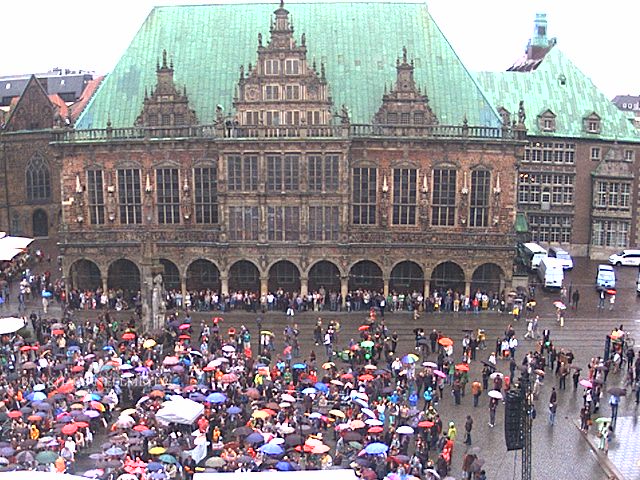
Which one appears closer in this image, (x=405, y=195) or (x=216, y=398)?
(x=216, y=398)

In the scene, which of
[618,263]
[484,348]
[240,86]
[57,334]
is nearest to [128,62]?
[240,86]

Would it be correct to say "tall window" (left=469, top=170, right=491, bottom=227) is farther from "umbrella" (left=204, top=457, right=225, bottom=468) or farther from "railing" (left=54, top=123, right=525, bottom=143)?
"umbrella" (left=204, top=457, right=225, bottom=468)

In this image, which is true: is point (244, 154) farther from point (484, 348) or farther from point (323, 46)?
point (484, 348)

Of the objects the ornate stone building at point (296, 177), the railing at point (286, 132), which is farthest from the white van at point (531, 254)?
the railing at point (286, 132)

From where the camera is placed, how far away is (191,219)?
174ft

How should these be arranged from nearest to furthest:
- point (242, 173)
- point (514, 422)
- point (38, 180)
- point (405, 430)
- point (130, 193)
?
point (514, 422) < point (405, 430) < point (242, 173) < point (130, 193) < point (38, 180)

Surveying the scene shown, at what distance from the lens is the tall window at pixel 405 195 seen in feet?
170

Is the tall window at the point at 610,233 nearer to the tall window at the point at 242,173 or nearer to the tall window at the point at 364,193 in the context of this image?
the tall window at the point at 364,193

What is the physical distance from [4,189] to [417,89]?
4138 cm

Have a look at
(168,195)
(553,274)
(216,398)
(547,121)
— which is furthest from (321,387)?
(547,121)

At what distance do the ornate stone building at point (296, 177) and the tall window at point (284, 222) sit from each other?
9cm

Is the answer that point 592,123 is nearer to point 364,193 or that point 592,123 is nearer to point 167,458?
point 364,193

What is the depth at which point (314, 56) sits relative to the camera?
5534 centimetres

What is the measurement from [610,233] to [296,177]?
A: 99.1 feet
